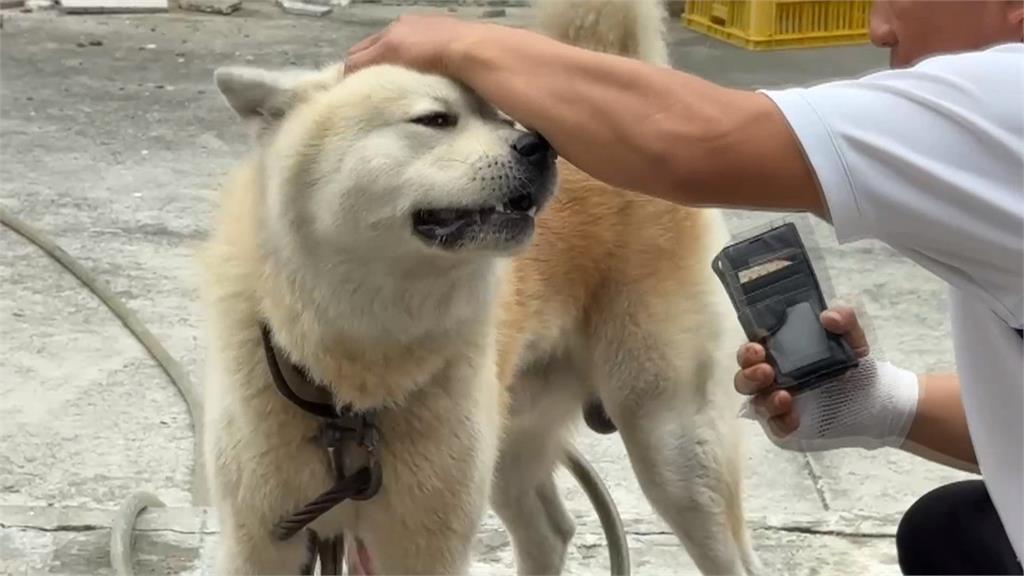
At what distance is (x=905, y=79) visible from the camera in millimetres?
1272

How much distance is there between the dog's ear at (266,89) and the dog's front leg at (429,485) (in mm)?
495

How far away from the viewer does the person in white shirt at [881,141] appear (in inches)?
49.0

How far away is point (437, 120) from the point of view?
1.79 m

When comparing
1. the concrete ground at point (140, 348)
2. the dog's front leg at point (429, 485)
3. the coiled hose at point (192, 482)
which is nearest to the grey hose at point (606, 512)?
the coiled hose at point (192, 482)

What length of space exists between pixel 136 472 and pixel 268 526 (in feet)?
4.06

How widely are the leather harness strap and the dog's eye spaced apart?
431 mm

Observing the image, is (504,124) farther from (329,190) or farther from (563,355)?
(563,355)

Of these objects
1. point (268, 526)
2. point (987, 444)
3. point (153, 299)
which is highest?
point (987, 444)

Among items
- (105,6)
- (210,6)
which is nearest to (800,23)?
(210,6)

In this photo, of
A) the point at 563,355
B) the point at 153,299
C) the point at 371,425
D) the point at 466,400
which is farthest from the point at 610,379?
the point at 153,299

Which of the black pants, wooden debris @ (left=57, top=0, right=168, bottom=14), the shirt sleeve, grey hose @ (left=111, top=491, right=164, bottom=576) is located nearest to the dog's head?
the shirt sleeve

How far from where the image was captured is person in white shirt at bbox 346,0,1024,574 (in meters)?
1.24

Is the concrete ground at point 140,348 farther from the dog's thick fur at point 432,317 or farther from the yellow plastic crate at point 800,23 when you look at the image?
the dog's thick fur at point 432,317

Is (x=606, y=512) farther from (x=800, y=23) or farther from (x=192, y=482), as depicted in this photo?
(x=800, y=23)
